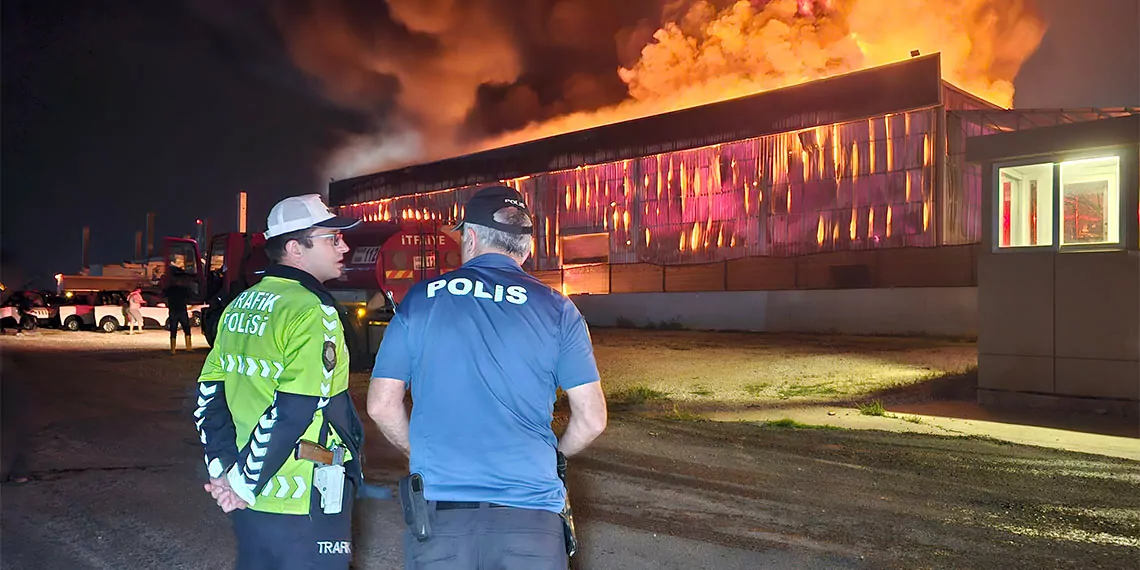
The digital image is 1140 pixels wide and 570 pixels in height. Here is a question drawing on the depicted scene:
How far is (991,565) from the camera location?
5.21 metres

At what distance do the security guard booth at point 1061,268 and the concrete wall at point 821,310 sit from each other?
1365cm

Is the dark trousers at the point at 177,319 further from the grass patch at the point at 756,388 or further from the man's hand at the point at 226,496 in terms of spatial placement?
the man's hand at the point at 226,496

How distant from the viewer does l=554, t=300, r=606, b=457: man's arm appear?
2.57m

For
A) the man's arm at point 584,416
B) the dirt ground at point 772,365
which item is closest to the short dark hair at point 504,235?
the man's arm at point 584,416

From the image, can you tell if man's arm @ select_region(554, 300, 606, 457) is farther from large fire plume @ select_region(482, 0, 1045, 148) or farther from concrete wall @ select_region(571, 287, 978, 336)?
large fire plume @ select_region(482, 0, 1045, 148)

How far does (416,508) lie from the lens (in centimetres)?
248

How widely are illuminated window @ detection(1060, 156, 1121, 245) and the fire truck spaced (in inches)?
A: 394

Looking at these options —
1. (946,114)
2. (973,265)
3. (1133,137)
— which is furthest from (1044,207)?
(946,114)

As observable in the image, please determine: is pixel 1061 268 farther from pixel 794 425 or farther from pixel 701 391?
pixel 701 391

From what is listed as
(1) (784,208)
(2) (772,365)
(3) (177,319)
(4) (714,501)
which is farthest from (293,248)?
(1) (784,208)

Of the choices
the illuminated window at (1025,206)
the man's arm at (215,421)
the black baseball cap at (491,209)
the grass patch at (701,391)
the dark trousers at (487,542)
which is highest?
the illuminated window at (1025,206)

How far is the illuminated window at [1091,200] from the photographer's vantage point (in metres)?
11.6

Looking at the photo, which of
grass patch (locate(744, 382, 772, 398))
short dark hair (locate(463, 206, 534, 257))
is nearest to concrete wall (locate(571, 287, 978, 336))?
grass patch (locate(744, 382, 772, 398))

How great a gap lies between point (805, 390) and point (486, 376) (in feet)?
42.9
